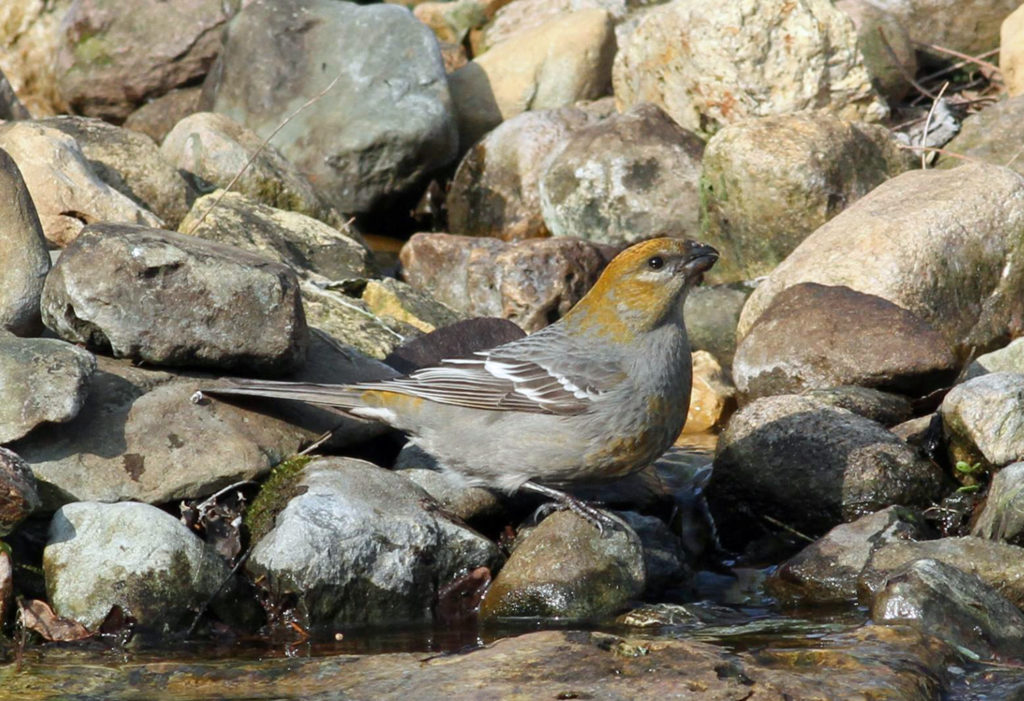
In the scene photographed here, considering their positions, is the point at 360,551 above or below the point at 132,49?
below

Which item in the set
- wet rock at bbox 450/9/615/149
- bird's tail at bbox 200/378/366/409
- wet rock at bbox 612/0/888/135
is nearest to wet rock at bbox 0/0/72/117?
wet rock at bbox 450/9/615/149

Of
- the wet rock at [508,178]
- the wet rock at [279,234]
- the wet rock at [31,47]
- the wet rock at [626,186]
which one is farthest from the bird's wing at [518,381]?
the wet rock at [31,47]

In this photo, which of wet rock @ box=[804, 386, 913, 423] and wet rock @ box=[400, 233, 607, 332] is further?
wet rock @ box=[400, 233, 607, 332]

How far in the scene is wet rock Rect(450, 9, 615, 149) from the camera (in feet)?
52.0

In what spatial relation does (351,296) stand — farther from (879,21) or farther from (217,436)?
(879,21)

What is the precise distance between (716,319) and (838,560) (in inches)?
179

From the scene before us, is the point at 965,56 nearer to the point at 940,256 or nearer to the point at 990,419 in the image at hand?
the point at 940,256

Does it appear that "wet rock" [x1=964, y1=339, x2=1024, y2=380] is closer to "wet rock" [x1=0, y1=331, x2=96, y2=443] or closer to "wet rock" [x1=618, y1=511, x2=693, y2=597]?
"wet rock" [x1=618, y1=511, x2=693, y2=597]

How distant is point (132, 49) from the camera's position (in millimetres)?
16172

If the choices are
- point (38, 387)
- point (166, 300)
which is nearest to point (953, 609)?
point (166, 300)

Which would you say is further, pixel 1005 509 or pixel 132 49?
pixel 132 49

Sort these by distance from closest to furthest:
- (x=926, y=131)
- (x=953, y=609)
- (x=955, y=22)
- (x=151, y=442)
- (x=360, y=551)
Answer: (x=953, y=609), (x=360, y=551), (x=151, y=442), (x=926, y=131), (x=955, y=22)

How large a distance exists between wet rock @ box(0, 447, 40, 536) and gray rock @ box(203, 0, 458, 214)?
8.22 metres

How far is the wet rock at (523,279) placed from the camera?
36.9 ft
